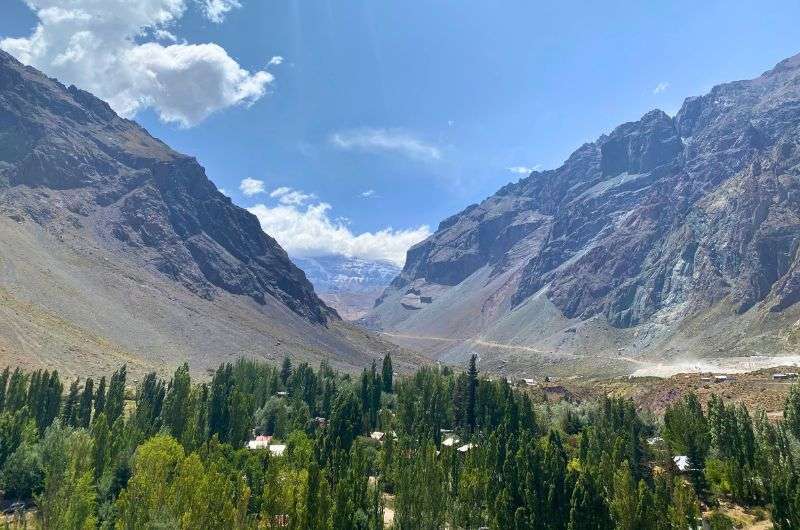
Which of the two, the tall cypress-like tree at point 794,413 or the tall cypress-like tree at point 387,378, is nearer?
the tall cypress-like tree at point 794,413

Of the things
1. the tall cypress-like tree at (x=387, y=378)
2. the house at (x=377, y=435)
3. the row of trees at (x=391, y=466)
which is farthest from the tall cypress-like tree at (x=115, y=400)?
the tall cypress-like tree at (x=387, y=378)

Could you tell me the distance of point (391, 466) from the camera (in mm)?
71812

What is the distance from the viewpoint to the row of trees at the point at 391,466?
45.2m

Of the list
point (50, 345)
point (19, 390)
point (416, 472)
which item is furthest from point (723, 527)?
point (50, 345)

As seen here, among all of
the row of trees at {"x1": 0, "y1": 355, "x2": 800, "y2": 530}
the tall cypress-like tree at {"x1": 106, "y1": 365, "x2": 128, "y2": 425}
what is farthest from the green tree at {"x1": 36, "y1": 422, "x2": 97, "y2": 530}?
the tall cypress-like tree at {"x1": 106, "y1": 365, "x2": 128, "y2": 425}

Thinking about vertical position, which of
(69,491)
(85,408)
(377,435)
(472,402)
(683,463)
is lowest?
(377,435)

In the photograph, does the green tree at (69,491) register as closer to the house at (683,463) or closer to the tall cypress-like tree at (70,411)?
the tall cypress-like tree at (70,411)

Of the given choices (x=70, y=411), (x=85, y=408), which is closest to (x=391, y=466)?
(x=85, y=408)

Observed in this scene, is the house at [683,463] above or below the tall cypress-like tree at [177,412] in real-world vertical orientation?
below

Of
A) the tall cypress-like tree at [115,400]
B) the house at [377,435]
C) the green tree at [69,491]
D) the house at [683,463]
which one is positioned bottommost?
the house at [377,435]

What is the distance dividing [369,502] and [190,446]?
96.9ft

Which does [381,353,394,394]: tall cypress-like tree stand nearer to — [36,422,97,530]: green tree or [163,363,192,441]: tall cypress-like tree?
[163,363,192,441]: tall cypress-like tree

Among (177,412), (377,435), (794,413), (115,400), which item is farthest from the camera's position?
(377,435)

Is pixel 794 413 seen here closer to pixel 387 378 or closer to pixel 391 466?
pixel 391 466
